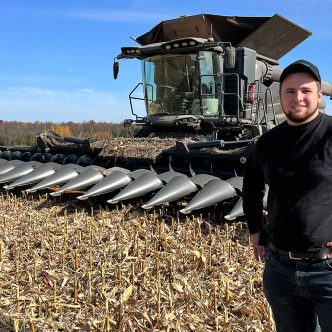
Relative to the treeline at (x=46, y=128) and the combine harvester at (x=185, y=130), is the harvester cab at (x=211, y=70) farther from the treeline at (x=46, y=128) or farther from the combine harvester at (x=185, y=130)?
the treeline at (x=46, y=128)

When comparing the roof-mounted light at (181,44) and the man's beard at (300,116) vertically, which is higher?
the roof-mounted light at (181,44)

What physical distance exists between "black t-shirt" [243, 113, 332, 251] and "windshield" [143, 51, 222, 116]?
5.22 m

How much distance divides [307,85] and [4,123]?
39.3 meters

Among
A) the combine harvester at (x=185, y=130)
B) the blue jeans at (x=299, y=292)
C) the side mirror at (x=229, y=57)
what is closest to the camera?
the blue jeans at (x=299, y=292)

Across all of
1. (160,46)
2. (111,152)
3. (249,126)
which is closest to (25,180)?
(111,152)

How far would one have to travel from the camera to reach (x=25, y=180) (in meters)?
6.12

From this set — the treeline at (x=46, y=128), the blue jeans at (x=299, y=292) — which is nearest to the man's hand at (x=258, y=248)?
the blue jeans at (x=299, y=292)

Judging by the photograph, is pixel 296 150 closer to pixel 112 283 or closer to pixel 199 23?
pixel 112 283

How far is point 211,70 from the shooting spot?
726 cm

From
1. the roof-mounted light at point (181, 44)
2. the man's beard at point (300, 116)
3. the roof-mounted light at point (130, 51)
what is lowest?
the man's beard at point (300, 116)

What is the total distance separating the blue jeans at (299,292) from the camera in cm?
184

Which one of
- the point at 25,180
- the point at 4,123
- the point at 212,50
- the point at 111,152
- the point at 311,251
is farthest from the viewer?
the point at 4,123

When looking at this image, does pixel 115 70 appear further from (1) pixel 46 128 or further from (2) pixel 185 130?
(1) pixel 46 128

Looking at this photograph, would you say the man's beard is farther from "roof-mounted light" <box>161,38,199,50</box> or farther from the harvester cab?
"roof-mounted light" <box>161,38,199,50</box>
